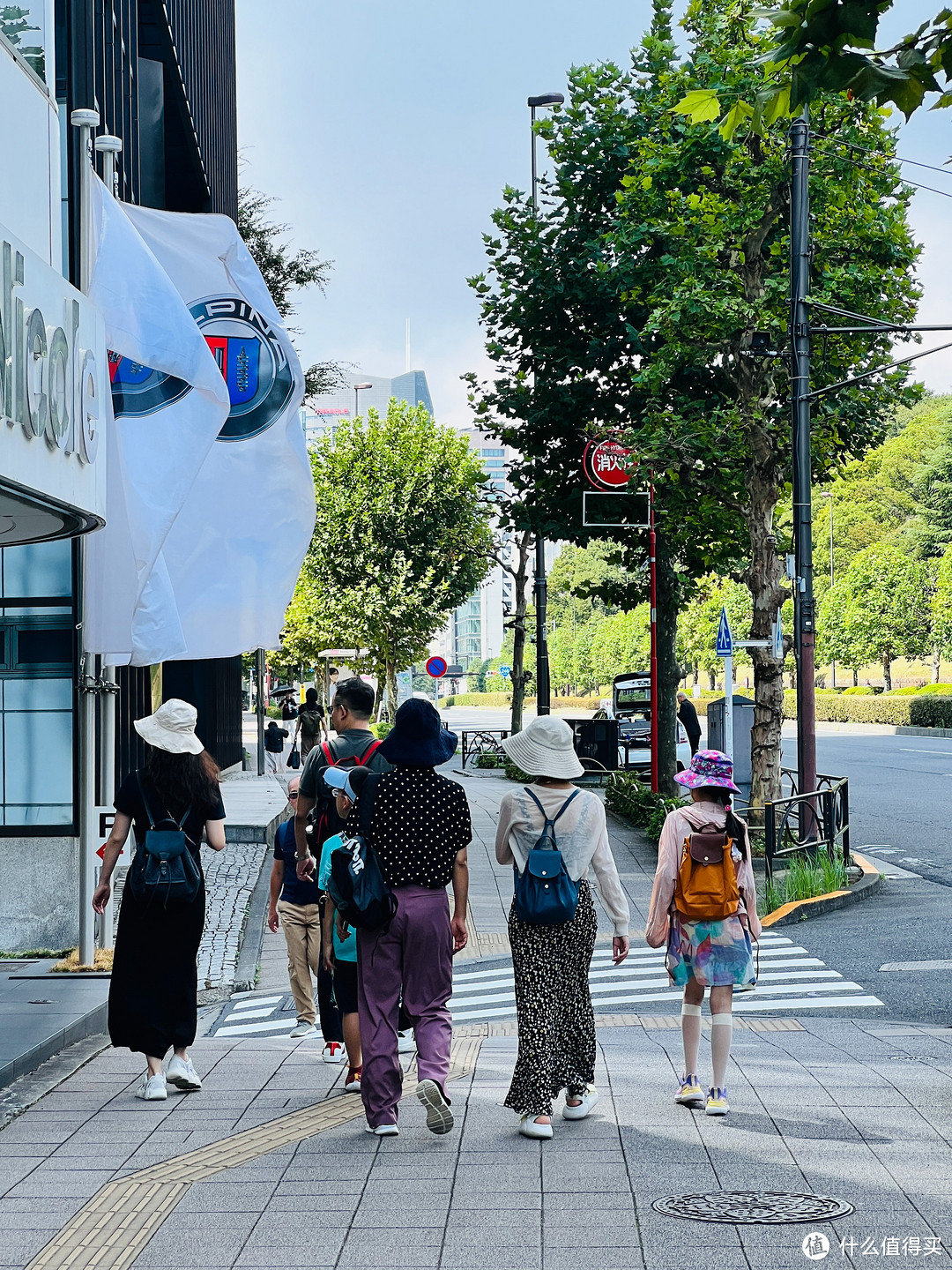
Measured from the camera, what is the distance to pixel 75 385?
8.02m

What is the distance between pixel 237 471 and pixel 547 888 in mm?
6288

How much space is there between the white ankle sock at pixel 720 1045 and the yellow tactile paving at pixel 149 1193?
147cm

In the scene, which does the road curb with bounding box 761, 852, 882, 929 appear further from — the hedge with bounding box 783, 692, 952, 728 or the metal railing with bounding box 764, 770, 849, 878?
the hedge with bounding box 783, 692, 952, 728

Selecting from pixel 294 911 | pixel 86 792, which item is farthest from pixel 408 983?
pixel 86 792

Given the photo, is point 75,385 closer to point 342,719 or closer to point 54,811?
point 342,719

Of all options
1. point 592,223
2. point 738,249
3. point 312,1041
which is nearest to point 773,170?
point 738,249

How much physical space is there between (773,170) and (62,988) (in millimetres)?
13339

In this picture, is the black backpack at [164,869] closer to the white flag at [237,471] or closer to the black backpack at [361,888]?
the black backpack at [361,888]

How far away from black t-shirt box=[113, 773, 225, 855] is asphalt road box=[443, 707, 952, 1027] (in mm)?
5412

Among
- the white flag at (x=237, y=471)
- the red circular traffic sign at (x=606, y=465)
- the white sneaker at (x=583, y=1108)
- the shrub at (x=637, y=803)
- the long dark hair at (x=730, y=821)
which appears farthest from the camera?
the red circular traffic sign at (x=606, y=465)

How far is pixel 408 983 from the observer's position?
610 cm

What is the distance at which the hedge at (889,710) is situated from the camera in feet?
183

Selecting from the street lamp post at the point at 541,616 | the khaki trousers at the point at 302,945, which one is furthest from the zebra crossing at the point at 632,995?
the street lamp post at the point at 541,616

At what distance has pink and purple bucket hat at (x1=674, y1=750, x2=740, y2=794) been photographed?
6.59 meters
